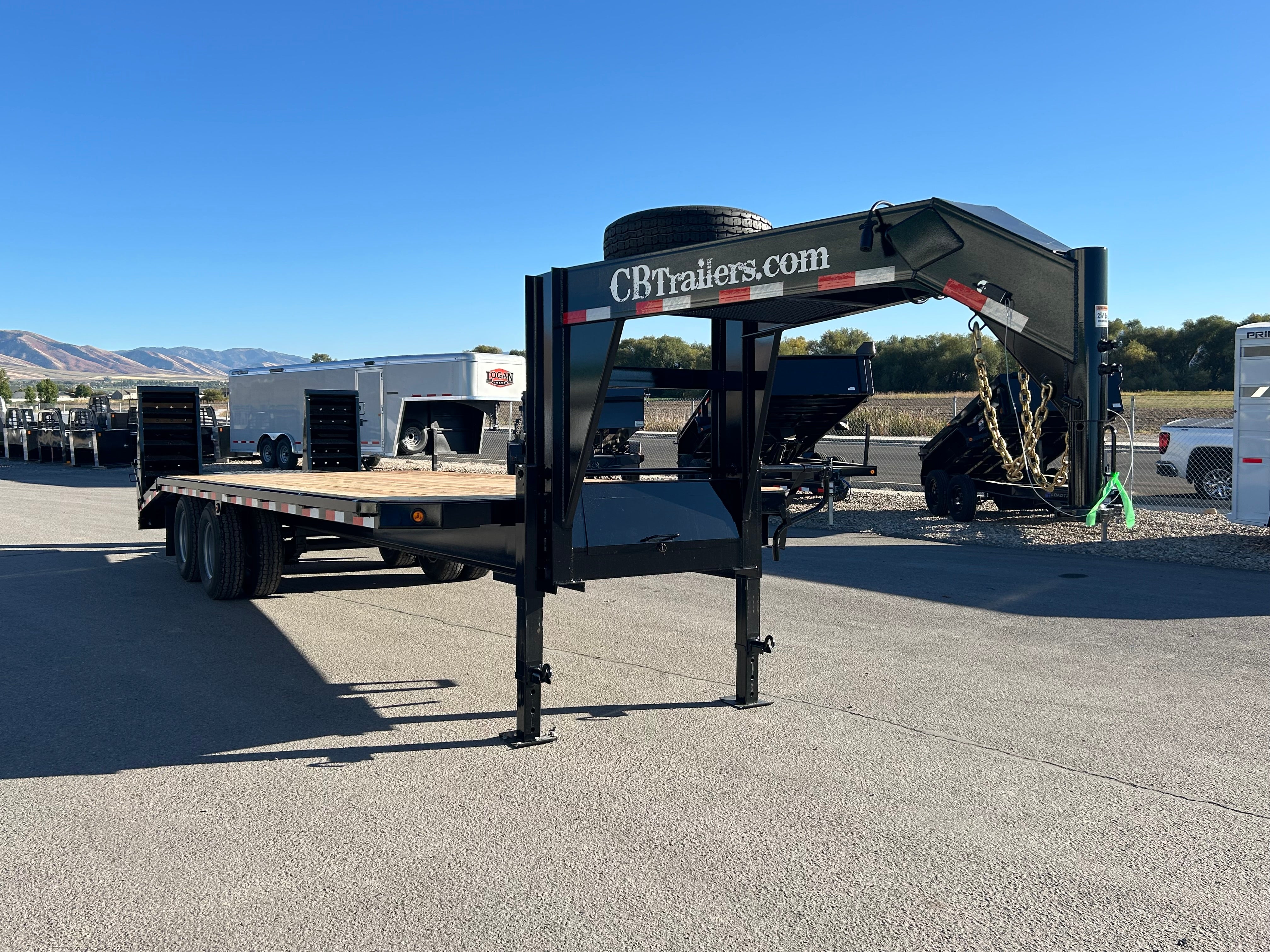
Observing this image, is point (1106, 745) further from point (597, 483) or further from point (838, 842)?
point (597, 483)

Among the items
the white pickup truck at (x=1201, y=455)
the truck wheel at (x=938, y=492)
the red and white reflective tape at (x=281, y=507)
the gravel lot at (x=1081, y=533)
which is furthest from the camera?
the white pickup truck at (x=1201, y=455)

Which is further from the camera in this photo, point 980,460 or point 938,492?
point 938,492

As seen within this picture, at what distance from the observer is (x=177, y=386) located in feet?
42.4

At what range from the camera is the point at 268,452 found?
1137 inches

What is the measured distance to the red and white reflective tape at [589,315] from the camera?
4980 mm

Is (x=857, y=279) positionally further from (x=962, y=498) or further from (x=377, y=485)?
(x=962, y=498)

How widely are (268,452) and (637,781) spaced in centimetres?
2648

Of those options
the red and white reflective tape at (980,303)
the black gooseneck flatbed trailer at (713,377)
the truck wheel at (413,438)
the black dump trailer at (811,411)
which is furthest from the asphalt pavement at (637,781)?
the truck wheel at (413,438)

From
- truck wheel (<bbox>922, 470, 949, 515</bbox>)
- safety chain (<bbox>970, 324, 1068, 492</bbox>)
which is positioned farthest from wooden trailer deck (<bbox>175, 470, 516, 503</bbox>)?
truck wheel (<bbox>922, 470, 949, 515</bbox>)

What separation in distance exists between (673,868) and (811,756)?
4.70 ft

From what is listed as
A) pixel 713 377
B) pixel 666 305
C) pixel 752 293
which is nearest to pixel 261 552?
pixel 713 377

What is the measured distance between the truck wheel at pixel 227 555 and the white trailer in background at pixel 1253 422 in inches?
420

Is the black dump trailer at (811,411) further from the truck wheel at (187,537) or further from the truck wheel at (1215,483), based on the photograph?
the truck wheel at (1215,483)

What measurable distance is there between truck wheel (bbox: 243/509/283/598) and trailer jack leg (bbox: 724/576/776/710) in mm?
4674
